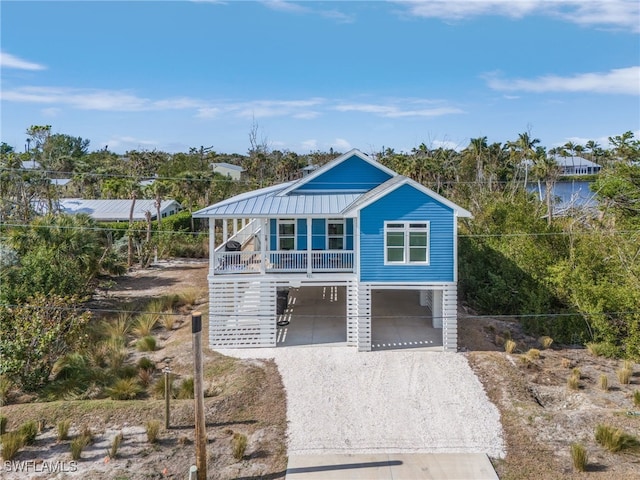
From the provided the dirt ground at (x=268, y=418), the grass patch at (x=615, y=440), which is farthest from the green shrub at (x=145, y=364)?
the grass patch at (x=615, y=440)

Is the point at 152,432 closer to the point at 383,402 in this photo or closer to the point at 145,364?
the point at 145,364

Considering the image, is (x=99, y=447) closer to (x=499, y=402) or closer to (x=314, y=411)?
(x=314, y=411)

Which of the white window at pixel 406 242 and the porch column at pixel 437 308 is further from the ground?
the white window at pixel 406 242

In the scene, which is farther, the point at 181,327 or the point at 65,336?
the point at 181,327

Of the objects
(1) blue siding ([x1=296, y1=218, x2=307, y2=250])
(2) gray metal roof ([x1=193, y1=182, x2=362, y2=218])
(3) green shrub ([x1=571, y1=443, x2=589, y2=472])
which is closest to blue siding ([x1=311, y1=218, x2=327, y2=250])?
(1) blue siding ([x1=296, y1=218, x2=307, y2=250])

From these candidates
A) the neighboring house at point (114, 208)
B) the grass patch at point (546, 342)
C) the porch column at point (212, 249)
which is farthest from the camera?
the neighboring house at point (114, 208)

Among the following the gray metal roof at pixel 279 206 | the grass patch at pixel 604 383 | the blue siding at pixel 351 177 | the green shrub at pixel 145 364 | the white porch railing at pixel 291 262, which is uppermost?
the blue siding at pixel 351 177

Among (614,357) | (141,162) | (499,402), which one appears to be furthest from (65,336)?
(141,162)

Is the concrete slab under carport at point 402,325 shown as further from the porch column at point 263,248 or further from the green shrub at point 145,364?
the green shrub at point 145,364
